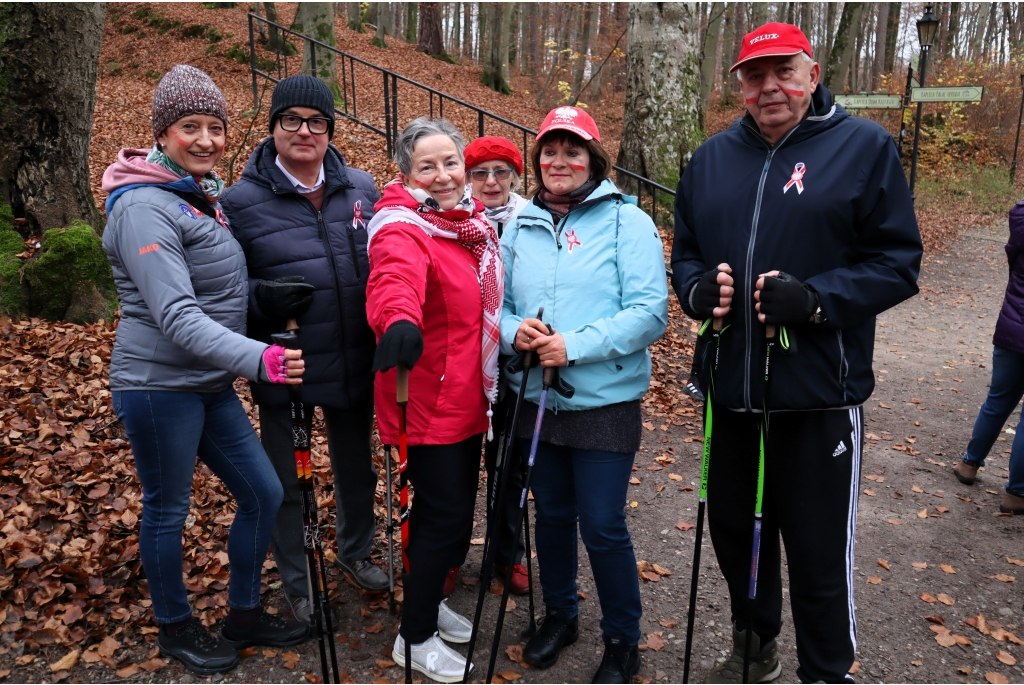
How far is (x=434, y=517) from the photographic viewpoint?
2.94 m

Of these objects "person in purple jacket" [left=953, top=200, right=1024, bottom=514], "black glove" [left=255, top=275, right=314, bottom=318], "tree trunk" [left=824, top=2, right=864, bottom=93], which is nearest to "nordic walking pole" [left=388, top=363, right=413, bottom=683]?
"black glove" [left=255, top=275, right=314, bottom=318]

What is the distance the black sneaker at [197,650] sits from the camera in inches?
119

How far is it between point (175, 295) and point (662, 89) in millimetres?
8223

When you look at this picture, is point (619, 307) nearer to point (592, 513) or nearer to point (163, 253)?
point (592, 513)

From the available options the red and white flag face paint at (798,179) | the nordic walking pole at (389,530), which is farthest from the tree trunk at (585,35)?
the red and white flag face paint at (798,179)

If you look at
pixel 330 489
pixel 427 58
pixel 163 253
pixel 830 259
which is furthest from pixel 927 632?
pixel 427 58

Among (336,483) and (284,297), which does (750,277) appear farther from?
(336,483)

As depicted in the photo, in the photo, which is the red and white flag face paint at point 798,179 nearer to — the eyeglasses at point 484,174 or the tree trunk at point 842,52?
the eyeglasses at point 484,174

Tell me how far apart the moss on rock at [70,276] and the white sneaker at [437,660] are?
420cm

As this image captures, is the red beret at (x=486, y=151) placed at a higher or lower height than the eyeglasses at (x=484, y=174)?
higher

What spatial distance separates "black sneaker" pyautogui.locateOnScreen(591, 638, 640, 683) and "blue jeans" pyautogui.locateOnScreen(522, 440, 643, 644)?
32 millimetres

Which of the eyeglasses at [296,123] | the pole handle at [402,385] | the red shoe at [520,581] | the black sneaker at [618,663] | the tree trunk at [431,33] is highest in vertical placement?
the tree trunk at [431,33]

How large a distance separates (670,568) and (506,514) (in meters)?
1.07

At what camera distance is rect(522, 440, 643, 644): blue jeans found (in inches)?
113
